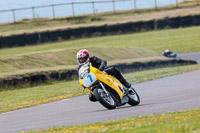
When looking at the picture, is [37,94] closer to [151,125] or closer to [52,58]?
[52,58]

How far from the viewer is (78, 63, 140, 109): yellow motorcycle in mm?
11117

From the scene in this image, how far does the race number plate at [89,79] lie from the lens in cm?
1112

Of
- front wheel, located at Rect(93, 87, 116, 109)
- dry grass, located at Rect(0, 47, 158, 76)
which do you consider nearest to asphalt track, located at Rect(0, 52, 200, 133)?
front wheel, located at Rect(93, 87, 116, 109)

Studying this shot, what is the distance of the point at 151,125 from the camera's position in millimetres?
7324

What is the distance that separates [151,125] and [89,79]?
3.98 m

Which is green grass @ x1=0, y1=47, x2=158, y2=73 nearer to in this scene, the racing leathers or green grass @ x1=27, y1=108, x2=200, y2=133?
the racing leathers

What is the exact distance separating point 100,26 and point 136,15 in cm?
→ 1188

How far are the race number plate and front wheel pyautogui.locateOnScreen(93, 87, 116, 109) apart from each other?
202 millimetres

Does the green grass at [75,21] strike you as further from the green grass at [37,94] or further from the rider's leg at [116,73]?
the rider's leg at [116,73]

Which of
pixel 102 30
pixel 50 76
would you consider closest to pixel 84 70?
pixel 50 76

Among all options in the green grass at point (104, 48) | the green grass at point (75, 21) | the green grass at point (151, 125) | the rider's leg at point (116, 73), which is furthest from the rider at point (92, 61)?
the green grass at point (75, 21)

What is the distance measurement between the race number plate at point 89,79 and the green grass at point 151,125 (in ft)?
7.76

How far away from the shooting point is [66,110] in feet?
40.7

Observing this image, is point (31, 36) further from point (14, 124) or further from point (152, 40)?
point (14, 124)
